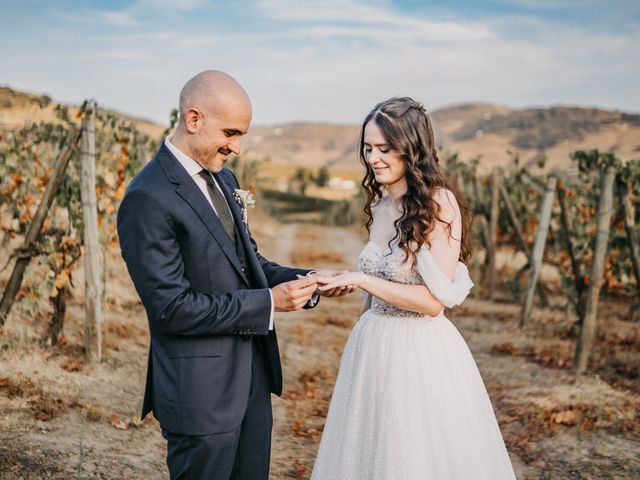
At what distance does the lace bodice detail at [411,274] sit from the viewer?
9.15 ft

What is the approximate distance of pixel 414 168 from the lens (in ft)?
9.61

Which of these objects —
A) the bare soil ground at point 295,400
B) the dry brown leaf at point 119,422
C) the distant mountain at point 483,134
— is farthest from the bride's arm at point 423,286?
the distant mountain at point 483,134

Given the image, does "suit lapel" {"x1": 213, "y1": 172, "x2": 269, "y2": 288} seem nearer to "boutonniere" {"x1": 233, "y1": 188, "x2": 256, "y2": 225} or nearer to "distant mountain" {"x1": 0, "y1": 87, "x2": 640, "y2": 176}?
"boutonniere" {"x1": 233, "y1": 188, "x2": 256, "y2": 225}

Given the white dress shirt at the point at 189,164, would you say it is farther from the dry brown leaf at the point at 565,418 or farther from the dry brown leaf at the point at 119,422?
the dry brown leaf at the point at 565,418

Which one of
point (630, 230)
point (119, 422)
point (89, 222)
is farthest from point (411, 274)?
point (630, 230)

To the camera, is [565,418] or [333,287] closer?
[333,287]

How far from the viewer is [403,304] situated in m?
2.84

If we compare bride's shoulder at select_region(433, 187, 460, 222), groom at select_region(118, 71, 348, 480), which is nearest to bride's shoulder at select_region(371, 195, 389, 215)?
bride's shoulder at select_region(433, 187, 460, 222)

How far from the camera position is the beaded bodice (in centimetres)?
291

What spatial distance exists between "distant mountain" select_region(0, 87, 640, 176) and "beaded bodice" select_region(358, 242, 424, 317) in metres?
4.42

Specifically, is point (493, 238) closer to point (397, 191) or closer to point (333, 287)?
point (397, 191)

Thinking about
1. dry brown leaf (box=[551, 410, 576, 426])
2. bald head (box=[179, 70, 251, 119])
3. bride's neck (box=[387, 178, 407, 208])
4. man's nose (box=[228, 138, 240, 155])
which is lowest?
dry brown leaf (box=[551, 410, 576, 426])

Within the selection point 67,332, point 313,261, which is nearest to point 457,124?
point 313,261

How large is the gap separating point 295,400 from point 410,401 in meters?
3.04
